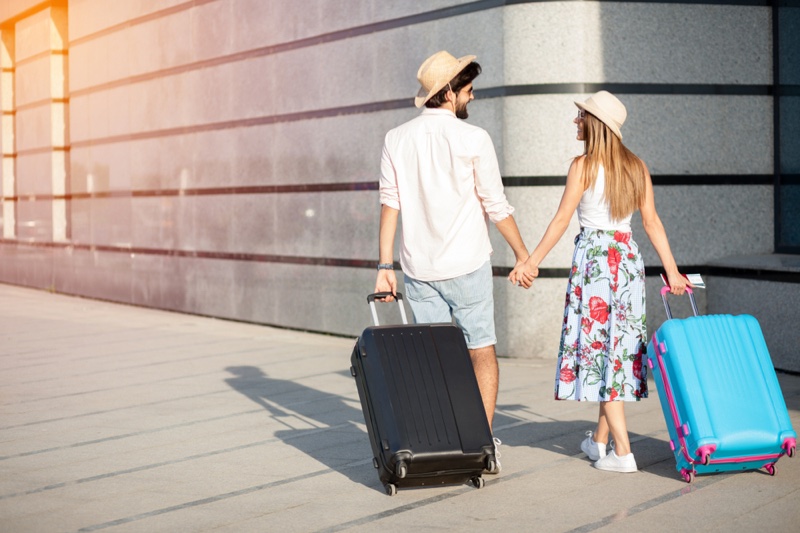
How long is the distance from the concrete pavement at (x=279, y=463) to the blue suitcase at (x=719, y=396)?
16 centimetres

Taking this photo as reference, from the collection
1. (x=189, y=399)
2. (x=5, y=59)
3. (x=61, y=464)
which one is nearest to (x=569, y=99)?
(x=189, y=399)

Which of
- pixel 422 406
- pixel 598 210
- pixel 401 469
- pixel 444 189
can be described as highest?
pixel 444 189

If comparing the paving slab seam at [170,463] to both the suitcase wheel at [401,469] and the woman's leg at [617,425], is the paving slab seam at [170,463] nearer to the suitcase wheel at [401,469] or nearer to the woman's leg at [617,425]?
the suitcase wheel at [401,469]

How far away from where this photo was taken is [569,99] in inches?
373

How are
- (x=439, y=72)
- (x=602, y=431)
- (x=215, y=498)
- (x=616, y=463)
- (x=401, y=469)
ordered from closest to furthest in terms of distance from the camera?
(x=401, y=469)
(x=215, y=498)
(x=439, y=72)
(x=616, y=463)
(x=602, y=431)

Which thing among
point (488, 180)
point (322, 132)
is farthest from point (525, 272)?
point (322, 132)

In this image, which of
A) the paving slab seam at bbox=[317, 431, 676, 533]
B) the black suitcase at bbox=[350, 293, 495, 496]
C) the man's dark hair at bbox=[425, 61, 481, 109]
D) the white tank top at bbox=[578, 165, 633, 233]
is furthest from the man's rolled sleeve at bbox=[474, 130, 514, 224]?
the paving slab seam at bbox=[317, 431, 676, 533]

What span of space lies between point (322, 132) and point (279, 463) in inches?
241

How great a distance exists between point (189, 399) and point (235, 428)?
114 cm

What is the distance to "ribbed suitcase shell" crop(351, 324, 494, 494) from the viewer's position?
516 centimetres

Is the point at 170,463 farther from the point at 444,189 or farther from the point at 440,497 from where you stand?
the point at 444,189

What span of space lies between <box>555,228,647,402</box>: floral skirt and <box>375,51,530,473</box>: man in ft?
1.19

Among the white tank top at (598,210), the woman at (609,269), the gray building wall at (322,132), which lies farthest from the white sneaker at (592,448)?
the gray building wall at (322,132)

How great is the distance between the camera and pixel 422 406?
17.3 ft
